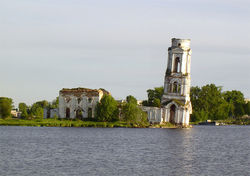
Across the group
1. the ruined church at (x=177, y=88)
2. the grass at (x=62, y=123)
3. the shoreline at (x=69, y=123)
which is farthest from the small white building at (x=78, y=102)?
the ruined church at (x=177, y=88)

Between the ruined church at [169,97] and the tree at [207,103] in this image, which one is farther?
the tree at [207,103]

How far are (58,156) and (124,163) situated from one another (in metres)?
5.99

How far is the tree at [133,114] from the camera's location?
99875mm

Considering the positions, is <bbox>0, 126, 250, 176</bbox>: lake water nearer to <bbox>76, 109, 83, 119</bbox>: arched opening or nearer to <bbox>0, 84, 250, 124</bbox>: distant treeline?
<bbox>0, 84, 250, 124</bbox>: distant treeline

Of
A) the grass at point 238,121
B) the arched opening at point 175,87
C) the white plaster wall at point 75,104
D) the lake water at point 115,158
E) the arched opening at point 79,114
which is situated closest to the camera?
the lake water at point 115,158

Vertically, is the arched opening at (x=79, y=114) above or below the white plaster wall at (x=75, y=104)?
below

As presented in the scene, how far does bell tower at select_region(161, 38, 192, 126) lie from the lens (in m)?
103

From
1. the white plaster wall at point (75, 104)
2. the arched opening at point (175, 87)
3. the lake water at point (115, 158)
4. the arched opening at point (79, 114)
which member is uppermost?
the arched opening at point (175, 87)

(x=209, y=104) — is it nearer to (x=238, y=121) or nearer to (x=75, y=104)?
(x=238, y=121)

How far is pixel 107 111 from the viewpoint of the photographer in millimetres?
99125

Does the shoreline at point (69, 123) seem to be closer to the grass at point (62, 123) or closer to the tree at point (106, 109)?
the grass at point (62, 123)

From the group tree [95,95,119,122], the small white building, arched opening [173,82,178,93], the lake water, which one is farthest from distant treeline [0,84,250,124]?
the lake water

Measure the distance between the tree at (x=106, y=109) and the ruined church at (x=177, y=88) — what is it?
7.54m

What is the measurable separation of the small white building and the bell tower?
12121 millimetres
